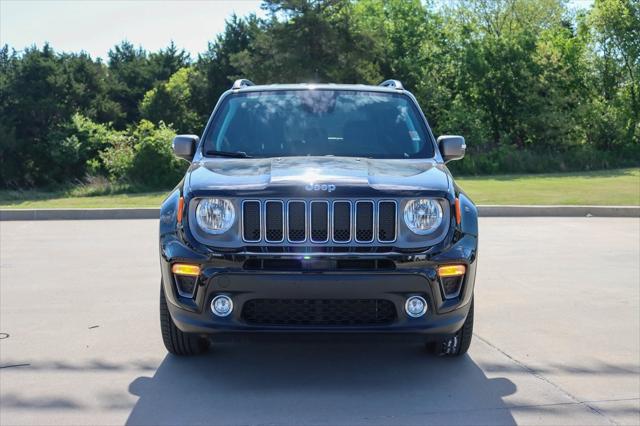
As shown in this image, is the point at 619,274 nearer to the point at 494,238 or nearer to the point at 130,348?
the point at 494,238

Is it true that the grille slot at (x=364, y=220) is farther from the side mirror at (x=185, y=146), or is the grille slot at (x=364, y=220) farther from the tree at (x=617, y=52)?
the tree at (x=617, y=52)

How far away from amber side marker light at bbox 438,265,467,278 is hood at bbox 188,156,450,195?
448 mm

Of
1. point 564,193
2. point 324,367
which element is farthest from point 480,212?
point 324,367

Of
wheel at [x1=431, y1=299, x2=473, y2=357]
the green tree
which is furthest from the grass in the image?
the green tree

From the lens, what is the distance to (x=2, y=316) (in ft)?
20.9

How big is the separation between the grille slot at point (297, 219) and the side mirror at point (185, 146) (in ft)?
4.95

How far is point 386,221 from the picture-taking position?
165 inches

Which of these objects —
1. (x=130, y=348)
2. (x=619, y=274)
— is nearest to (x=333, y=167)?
(x=130, y=348)

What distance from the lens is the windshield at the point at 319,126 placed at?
211 inches

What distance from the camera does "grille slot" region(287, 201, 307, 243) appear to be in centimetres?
418

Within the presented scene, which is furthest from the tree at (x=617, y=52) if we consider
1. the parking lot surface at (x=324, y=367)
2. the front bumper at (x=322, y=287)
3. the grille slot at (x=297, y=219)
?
the grille slot at (x=297, y=219)

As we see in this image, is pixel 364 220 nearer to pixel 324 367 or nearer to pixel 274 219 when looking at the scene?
pixel 274 219

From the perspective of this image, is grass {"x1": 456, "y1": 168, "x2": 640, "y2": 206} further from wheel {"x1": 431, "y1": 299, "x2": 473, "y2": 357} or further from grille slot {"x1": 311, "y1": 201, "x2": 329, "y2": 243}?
grille slot {"x1": 311, "y1": 201, "x2": 329, "y2": 243}

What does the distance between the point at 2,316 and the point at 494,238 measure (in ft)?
23.8
